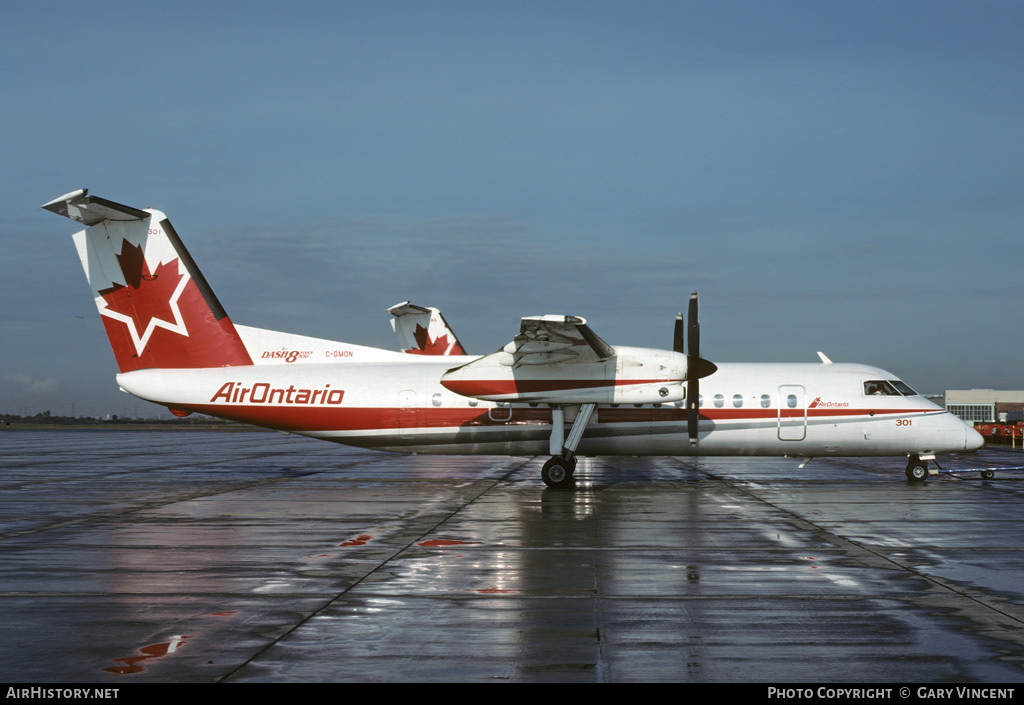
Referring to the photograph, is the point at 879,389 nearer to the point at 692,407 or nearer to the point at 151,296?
the point at 692,407

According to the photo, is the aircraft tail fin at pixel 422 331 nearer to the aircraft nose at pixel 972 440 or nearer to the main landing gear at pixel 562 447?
the main landing gear at pixel 562 447

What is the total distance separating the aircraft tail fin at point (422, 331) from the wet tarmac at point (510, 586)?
19.3m

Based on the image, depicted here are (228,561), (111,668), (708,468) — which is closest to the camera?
(111,668)

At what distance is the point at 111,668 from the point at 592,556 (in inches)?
258

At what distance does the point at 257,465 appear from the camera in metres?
30.8

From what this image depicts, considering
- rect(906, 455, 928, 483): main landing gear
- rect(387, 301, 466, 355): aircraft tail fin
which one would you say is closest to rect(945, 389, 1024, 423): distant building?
rect(387, 301, 466, 355): aircraft tail fin

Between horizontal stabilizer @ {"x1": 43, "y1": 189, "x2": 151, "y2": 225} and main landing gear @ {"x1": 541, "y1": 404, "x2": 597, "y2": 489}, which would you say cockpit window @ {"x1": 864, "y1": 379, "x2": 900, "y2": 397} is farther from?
horizontal stabilizer @ {"x1": 43, "y1": 189, "x2": 151, "y2": 225}

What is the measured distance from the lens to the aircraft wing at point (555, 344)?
19219 millimetres

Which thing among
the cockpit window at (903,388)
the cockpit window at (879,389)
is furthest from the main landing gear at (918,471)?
the cockpit window at (879,389)

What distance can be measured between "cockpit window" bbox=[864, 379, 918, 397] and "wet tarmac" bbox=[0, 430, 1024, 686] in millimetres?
3550

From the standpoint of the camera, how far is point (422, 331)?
39250 millimetres

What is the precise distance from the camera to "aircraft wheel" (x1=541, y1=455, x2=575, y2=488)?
69.1 ft
